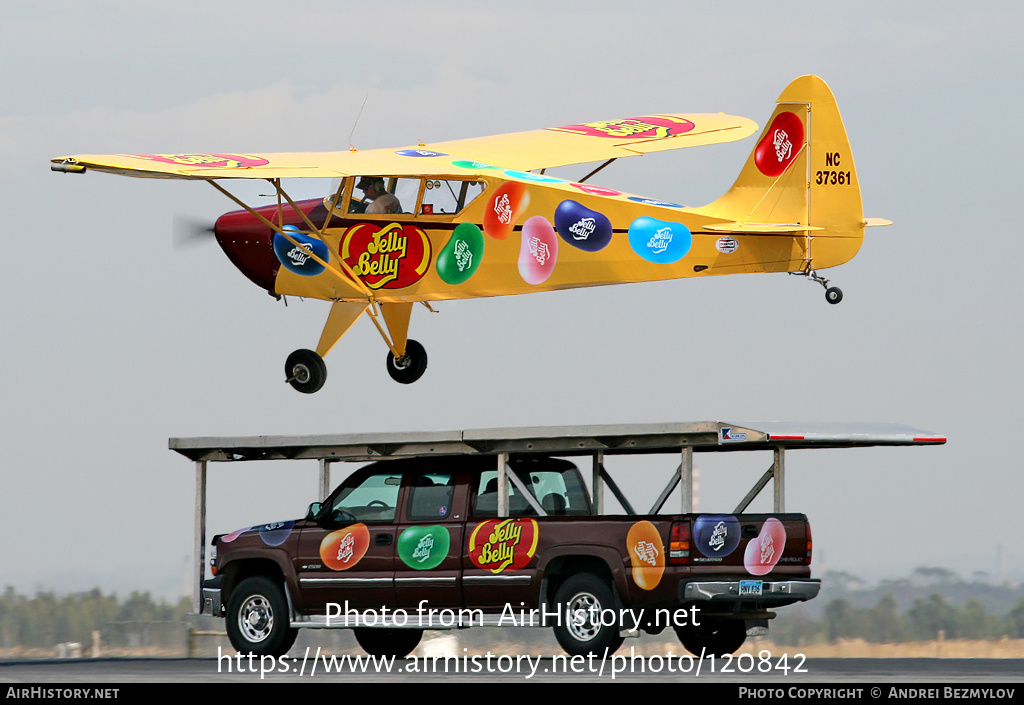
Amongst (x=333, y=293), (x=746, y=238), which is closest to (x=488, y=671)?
(x=746, y=238)

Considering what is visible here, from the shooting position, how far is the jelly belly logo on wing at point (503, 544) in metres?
14.6

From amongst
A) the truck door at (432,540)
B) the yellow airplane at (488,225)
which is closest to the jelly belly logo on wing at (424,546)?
the truck door at (432,540)

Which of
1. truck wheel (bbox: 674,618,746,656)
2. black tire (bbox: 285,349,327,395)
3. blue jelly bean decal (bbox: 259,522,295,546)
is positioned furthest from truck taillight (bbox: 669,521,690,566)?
black tire (bbox: 285,349,327,395)

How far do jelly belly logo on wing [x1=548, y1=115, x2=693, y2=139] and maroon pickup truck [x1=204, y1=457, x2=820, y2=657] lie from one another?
10.2 meters

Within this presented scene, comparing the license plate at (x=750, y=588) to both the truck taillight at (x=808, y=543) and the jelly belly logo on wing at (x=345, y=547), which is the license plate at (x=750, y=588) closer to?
the truck taillight at (x=808, y=543)

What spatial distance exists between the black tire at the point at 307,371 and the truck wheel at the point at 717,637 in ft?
23.0

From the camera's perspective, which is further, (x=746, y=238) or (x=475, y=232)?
Answer: (x=475, y=232)

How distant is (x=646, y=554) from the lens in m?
14.0

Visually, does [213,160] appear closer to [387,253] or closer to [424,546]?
[387,253]

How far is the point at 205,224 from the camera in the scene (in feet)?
71.9

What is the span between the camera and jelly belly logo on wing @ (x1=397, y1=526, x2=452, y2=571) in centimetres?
1494

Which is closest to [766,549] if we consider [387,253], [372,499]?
[372,499]

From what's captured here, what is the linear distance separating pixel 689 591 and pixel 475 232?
23.6ft

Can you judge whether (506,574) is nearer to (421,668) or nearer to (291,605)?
(421,668)
